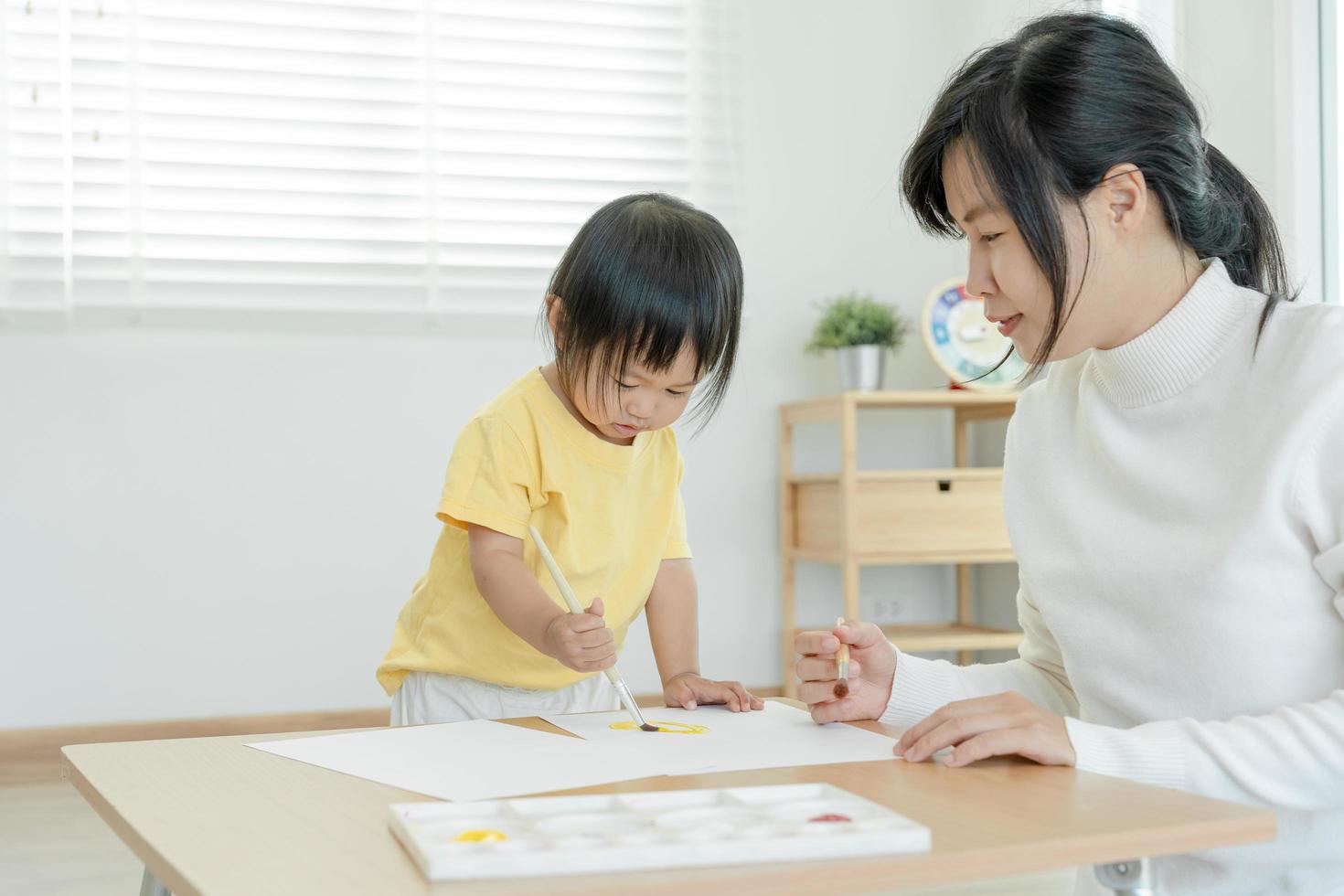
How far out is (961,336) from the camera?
3334 mm

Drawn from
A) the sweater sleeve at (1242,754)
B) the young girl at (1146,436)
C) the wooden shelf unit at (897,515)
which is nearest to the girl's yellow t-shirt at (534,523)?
the young girl at (1146,436)

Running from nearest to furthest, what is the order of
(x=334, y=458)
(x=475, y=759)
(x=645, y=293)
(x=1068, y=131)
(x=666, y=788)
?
(x=666, y=788) → (x=475, y=759) → (x=1068, y=131) → (x=645, y=293) → (x=334, y=458)

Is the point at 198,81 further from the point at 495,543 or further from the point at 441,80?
the point at 495,543

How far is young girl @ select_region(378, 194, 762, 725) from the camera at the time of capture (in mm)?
1360

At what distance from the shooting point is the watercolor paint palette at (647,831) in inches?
22.5

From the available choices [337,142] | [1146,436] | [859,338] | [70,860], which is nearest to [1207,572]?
[1146,436]

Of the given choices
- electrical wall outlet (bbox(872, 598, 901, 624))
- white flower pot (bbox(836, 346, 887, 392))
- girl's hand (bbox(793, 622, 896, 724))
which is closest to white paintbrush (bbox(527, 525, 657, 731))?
girl's hand (bbox(793, 622, 896, 724))

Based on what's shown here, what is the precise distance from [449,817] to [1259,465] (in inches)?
24.1

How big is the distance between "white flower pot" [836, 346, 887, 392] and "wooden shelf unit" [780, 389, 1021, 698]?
6 centimetres

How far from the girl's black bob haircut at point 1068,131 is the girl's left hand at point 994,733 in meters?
0.33

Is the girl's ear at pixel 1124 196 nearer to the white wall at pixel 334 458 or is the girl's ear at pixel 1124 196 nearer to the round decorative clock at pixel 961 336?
the white wall at pixel 334 458

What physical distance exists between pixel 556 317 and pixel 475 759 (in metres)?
0.69

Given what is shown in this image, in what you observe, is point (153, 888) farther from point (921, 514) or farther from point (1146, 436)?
point (921, 514)

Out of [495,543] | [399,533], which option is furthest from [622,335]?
[399,533]
